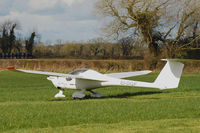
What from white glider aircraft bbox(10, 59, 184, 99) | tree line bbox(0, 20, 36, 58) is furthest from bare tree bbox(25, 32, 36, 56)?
white glider aircraft bbox(10, 59, 184, 99)

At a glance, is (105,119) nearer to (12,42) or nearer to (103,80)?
(103,80)

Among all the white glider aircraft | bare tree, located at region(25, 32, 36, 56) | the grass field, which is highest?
bare tree, located at region(25, 32, 36, 56)

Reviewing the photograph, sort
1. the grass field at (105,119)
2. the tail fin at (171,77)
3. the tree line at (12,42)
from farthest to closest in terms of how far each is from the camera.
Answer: the tree line at (12,42), the tail fin at (171,77), the grass field at (105,119)

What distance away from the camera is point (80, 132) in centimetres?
819

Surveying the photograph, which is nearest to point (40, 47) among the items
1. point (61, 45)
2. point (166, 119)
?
point (61, 45)

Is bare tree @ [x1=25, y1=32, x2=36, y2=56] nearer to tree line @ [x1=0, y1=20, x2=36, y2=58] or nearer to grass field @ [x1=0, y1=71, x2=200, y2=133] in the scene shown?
tree line @ [x1=0, y1=20, x2=36, y2=58]

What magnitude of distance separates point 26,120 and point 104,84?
6473 millimetres

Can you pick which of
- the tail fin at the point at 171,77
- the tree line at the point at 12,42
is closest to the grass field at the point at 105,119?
the tail fin at the point at 171,77

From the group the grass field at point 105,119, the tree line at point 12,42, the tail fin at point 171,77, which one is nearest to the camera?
the grass field at point 105,119

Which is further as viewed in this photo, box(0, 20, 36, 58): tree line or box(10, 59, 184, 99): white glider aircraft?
box(0, 20, 36, 58): tree line

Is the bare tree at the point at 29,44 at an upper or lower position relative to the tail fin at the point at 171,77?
upper

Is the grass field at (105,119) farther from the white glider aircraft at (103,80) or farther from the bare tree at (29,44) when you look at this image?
the bare tree at (29,44)

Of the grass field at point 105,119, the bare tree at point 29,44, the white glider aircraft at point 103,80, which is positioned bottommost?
the grass field at point 105,119

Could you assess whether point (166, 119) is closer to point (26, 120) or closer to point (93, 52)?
point (26, 120)
